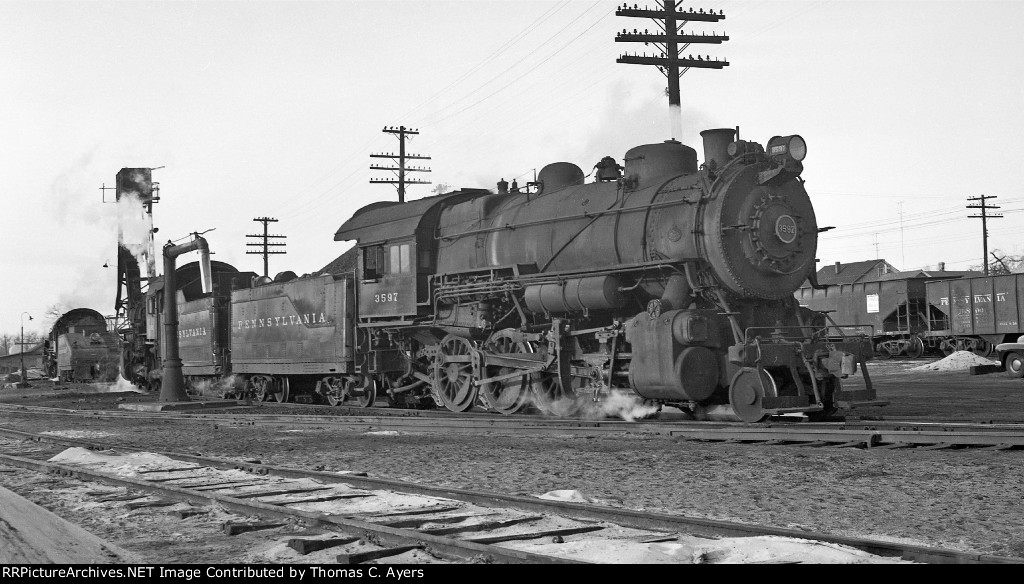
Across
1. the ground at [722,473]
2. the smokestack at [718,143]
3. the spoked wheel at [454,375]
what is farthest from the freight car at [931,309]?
the smokestack at [718,143]

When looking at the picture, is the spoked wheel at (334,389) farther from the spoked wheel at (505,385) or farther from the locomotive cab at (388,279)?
the spoked wheel at (505,385)

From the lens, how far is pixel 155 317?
2889 cm

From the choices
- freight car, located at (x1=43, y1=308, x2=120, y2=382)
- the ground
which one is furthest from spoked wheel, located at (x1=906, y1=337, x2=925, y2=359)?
freight car, located at (x1=43, y1=308, x2=120, y2=382)

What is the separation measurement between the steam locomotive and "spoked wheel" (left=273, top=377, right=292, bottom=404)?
329 centimetres

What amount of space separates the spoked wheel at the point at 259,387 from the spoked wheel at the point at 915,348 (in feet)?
87.7

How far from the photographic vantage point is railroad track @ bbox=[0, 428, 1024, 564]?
506 cm

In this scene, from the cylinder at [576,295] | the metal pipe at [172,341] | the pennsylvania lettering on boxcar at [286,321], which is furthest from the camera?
the metal pipe at [172,341]

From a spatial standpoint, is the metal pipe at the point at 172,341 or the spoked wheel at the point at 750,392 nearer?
the spoked wheel at the point at 750,392

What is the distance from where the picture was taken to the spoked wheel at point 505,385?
1491cm

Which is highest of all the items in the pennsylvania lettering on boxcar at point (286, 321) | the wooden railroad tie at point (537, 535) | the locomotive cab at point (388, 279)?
the locomotive cab at point (388, 279)

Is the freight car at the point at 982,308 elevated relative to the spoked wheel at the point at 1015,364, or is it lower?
elevated

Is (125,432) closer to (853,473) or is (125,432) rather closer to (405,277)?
(405,277)

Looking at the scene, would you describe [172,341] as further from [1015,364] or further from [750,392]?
[1015,364]

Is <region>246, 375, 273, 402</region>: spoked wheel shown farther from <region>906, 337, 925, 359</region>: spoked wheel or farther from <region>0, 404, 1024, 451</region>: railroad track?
<region>906, 337, 925, 359</region>: spoked wheel
